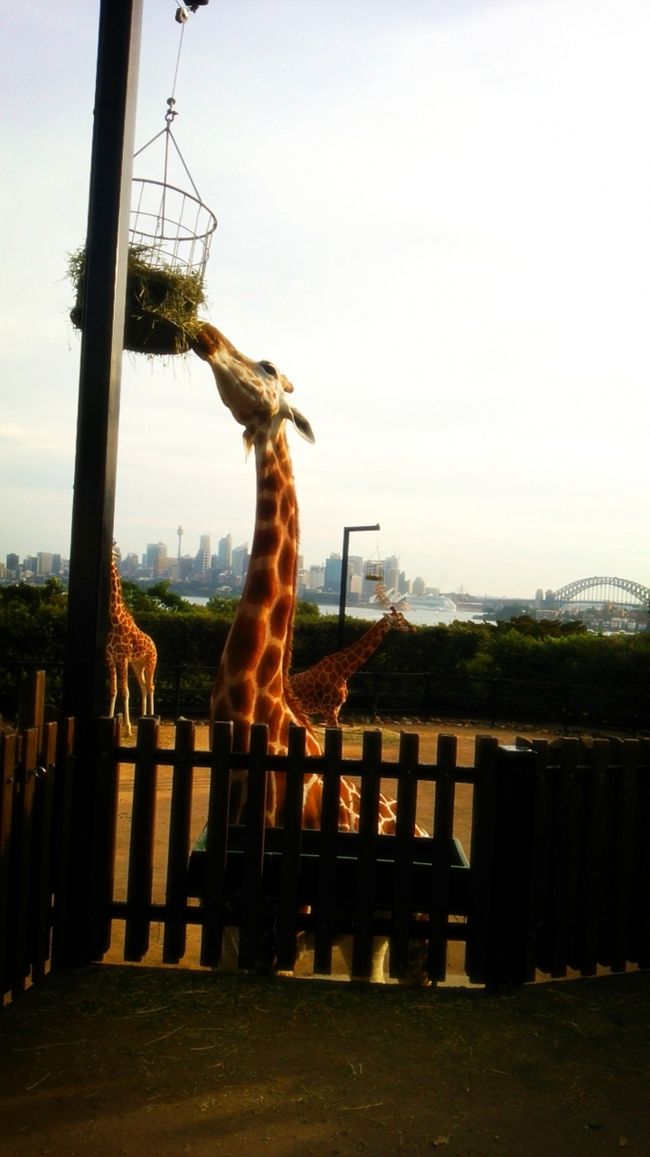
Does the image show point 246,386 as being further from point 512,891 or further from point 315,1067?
point 315,1067

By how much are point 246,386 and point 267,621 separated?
4.23 ft

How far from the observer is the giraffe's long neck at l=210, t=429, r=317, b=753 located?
4605 mm

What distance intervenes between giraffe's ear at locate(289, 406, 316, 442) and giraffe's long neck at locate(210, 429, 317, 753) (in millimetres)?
154

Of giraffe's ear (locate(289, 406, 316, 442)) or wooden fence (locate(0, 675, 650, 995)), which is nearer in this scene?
wooden fence (locate(0, 675, 650, 995))

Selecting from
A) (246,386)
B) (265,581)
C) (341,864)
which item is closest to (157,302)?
(246,386)

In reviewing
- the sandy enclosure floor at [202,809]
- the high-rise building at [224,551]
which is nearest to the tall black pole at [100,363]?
the sandy enclosure floor at [202,809]

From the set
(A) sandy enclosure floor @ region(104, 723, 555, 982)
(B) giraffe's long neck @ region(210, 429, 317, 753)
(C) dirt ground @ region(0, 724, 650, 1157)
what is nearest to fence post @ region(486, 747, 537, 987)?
(C) dirt ground @ region(0, 724, 650, 1157)

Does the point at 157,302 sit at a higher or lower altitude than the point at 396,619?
higher

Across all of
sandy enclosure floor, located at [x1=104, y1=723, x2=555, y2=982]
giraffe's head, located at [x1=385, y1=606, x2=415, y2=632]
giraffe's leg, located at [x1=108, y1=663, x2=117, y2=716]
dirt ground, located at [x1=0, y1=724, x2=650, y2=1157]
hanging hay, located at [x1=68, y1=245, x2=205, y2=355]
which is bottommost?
sandy enclosure floor, located at [x1=104, y1=723, x2=555, y2=982]

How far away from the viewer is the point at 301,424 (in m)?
5.32

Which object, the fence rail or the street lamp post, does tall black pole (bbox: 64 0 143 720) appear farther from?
the street lamp post

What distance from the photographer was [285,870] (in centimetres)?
381

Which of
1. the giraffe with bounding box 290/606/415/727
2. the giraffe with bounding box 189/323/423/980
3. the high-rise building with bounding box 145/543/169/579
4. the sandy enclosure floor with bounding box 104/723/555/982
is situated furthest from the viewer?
the high-rise building with bounding box 145/543/169/579

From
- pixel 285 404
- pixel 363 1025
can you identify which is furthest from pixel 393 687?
pixel 363 1025
